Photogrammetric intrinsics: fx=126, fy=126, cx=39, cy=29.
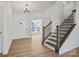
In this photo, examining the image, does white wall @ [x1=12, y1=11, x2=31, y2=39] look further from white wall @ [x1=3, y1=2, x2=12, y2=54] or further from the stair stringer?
the stair stringer

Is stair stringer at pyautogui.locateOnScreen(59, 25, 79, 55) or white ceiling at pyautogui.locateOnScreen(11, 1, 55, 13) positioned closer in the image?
white ceiling at pyautogui.locateOnScreen(11, 1, 55, 13)

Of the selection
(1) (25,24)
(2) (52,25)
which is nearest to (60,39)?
(2) (52,25)

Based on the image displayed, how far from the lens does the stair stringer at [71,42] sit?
3.05 meters

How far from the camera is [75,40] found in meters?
3.14

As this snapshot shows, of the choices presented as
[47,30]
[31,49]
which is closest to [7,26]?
[31,49]

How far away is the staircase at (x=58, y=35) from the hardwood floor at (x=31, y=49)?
0.13 metres

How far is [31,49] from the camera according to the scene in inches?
118

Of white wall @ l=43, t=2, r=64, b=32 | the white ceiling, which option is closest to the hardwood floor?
white wall @ l=43, t=2, r=64, b=32

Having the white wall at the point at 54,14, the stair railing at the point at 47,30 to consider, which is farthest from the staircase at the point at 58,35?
the white wall at the point at 54,14

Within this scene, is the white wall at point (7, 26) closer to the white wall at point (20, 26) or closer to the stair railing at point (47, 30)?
the white wall at point (20, 26)

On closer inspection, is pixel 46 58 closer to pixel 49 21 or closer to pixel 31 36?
pixel 31 36

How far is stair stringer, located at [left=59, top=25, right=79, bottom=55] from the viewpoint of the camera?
10.0 ft

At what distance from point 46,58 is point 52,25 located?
79 centimetres

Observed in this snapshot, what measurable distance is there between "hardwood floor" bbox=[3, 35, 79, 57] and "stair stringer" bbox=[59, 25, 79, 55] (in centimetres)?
10
